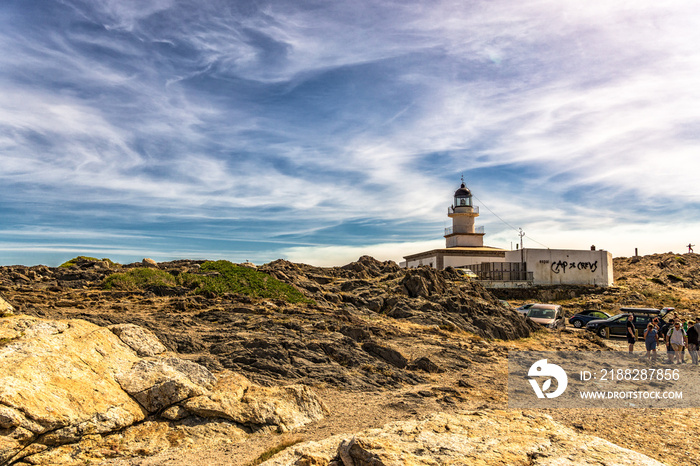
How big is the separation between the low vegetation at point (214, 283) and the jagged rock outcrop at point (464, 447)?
554 inches

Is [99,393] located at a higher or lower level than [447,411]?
higher

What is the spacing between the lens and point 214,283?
2134 cm

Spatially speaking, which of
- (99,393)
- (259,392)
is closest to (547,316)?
(259,392)

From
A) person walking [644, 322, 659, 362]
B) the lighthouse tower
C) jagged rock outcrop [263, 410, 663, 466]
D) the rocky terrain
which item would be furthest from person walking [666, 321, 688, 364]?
the lighthouse tower

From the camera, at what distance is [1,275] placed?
23.0m

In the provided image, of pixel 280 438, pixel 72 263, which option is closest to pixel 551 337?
pixel 280 438

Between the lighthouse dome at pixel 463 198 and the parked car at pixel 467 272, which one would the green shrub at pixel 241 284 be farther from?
the lighthouse dome at pixel 463 198

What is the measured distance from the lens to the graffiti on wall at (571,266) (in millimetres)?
43906

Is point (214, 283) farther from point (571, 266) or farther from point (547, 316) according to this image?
point (571, 266)

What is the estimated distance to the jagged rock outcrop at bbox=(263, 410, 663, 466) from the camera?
19.5 feet

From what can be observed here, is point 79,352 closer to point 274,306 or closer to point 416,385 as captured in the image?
point 416,385

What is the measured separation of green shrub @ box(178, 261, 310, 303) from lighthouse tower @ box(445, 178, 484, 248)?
116ft

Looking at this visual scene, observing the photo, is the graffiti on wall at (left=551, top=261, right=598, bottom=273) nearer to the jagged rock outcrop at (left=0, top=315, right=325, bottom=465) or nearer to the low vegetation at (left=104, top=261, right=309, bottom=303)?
the low vegetation at (left=104, top=261, right=309, bottom=303)

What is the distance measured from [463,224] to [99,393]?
51.7 metres
